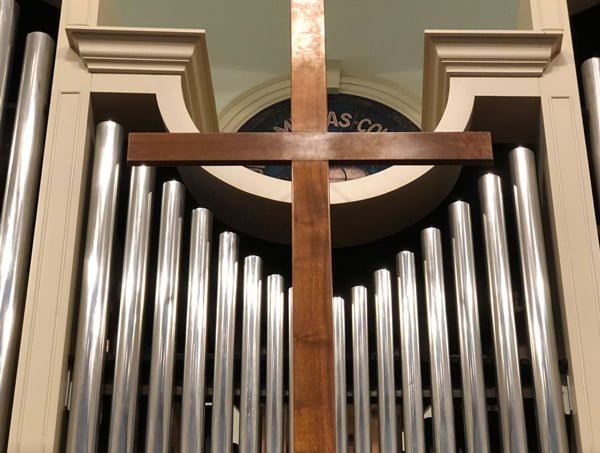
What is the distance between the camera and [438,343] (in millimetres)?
4691

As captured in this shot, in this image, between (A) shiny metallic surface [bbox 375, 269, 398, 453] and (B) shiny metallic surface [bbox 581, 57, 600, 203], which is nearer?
(A) shiny metallic surface [bbox 375, 269, 398, 453]

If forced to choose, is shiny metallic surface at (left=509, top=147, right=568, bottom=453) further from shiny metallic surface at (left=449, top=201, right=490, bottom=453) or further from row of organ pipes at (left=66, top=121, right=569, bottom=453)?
shiny metallic surface at (left=449, top=201, right=490, bottom=453)

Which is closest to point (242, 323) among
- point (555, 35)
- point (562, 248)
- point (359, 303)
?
point (359, 303)

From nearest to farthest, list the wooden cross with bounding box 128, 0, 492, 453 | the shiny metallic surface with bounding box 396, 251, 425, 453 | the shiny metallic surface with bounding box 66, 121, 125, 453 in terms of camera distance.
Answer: the wooden cross with bounding box 128, 0, 492, 453 < the shiny metallic surface with bounding box 66, 121, 125, 453 < the shiny metallic surface with bounding box 396, 251, 425, 453

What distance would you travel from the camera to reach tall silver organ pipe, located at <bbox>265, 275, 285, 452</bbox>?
4547 millimetres

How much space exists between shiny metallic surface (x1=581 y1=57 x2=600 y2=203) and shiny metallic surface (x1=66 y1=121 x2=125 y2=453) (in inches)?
82.9

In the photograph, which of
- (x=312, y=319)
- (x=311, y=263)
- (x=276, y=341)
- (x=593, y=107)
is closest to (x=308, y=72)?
(x=311, y=263)

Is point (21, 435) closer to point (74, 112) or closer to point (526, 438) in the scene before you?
point (74, 112)

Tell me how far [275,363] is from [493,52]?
1775mm

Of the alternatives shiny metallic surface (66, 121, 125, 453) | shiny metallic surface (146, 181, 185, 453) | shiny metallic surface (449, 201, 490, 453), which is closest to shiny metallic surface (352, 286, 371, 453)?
Result: shiny metallic surface (449, 201, 490, 453)

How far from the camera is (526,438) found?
4.44 m

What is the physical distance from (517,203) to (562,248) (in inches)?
11.5

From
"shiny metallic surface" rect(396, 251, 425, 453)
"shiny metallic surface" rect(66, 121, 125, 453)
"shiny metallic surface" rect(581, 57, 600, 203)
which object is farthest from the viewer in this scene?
"shiny metallic surface" rect(581, 57, 600, 203)

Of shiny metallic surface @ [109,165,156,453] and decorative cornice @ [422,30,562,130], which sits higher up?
decorative cornice @ [422,30,562,130]
